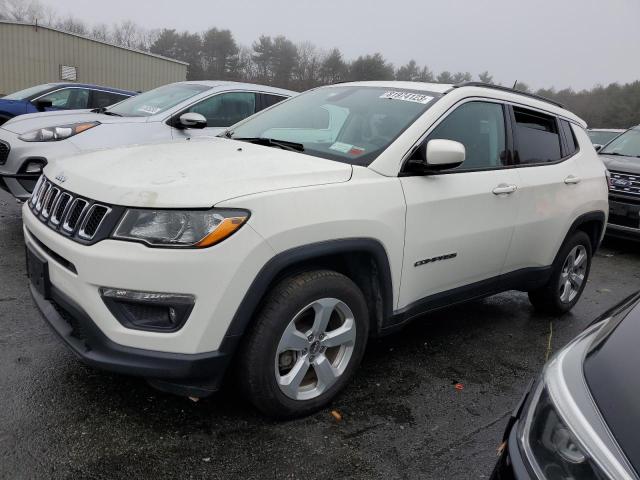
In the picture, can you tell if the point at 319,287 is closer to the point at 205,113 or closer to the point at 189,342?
the point at 189,342

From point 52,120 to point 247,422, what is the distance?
14.7ft

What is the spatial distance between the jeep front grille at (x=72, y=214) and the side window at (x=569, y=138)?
3.60 metres

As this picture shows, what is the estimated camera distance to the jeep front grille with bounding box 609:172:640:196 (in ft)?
23.7

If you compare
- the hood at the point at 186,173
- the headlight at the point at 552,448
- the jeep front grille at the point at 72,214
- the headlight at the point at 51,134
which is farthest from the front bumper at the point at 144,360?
the headlight at the point at 51,134

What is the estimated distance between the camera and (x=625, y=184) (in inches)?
289

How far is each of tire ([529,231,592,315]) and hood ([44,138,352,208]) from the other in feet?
8.07

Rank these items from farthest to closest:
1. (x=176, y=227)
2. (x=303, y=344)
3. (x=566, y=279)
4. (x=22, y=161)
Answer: (x=22, y=161)
(x=566, y=279)
(x=303, y=344)
(x=176, y=227)

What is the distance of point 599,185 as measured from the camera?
4543mm

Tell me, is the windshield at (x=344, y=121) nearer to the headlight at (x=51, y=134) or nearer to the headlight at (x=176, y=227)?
the headlight at (x=176, y=227)

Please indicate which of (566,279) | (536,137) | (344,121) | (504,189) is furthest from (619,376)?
(566,279)

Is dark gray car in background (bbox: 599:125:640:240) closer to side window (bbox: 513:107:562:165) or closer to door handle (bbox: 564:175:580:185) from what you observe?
door handle (bbox: 564:175:580:185)

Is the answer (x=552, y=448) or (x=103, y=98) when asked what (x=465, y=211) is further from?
(x=103, y=98)

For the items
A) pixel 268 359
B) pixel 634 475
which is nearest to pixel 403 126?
pixel 268 359

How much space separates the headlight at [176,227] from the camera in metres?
2.20
